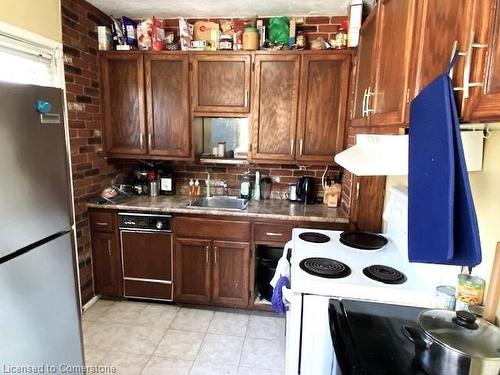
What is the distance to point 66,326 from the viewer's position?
140cm

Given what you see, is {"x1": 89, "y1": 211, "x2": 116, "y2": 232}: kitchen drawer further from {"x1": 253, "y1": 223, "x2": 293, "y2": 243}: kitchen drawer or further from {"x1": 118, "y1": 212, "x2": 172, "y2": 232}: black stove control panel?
{"x1": 253, "y1": 223, "x2": 293, "y2": 243}: kitchen drawer

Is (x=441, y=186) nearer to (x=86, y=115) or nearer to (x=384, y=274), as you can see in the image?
(x=384, y=274)

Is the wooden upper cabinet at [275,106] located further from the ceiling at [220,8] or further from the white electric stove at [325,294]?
the white electric stove at [325,294]

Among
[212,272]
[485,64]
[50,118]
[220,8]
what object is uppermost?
[220,8]

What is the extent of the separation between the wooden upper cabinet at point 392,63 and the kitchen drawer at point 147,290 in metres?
2.11

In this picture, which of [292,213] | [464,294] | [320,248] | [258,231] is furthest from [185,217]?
[464,294]

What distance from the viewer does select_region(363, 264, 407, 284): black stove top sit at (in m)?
1.46

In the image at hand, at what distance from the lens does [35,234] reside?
120 centimetres

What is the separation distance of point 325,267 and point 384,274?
28 cm

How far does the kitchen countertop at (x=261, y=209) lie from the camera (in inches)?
96.7

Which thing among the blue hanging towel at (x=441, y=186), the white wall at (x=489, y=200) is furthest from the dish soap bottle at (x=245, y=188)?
the blue hanging towel at (x=441, y=186)

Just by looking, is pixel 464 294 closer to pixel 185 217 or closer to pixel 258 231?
pixel 258 231

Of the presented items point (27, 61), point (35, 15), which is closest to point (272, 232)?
point (27, 61)

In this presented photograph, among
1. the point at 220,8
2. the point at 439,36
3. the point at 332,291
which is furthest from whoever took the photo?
the point at 220,8
